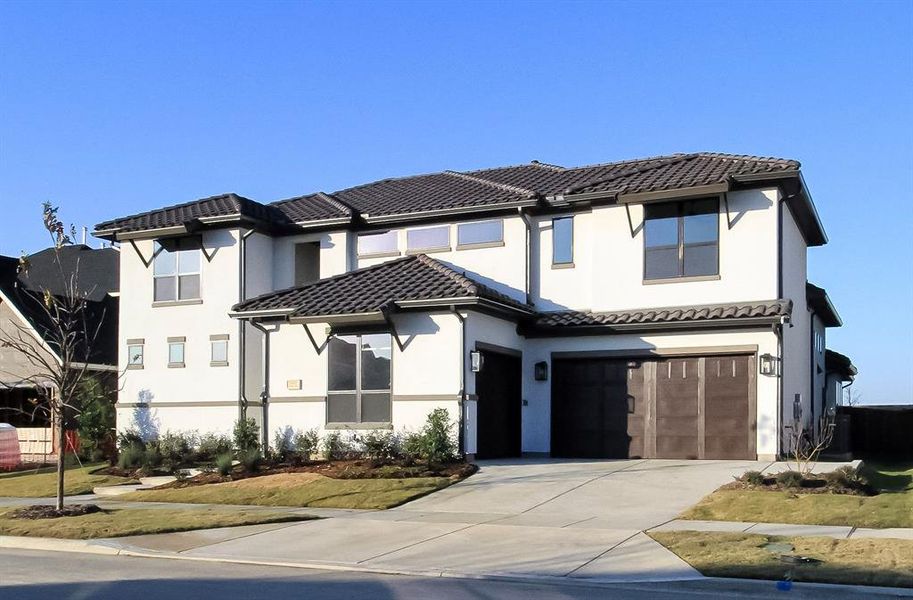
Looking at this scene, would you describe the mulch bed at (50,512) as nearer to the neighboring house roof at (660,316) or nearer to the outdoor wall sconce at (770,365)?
the neighboring house roof at (660,316)

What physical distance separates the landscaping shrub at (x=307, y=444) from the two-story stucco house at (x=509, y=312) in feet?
1.16

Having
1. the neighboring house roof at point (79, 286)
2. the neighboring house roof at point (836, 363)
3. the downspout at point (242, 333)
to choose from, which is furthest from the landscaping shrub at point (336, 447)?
the neighboring house roof at point (836, 363)

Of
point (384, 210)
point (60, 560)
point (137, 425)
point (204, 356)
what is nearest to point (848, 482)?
point (60, 560)

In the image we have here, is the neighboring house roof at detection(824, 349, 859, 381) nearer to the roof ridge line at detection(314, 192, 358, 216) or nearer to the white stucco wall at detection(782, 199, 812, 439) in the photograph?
the white stucco wall at detection(782, 199, 812, 439)

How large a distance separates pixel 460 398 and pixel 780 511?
27.4 feet

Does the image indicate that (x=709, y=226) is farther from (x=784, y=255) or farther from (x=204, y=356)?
(x=204, y=356)

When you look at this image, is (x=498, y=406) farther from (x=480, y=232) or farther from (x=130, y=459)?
(x=130, y=459)

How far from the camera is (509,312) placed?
75.8 ft

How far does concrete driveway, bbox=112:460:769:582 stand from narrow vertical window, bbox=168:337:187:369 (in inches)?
425

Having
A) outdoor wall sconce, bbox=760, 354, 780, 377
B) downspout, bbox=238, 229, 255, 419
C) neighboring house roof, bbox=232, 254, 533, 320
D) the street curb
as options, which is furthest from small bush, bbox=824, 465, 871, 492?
downspout, bbox=238, 229, 255, 419

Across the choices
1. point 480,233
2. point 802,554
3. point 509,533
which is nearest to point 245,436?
point 480,233

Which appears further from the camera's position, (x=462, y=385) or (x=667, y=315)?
(x=667, y=315)

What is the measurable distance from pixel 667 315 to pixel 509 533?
32.7ft

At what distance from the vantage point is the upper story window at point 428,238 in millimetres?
25969
